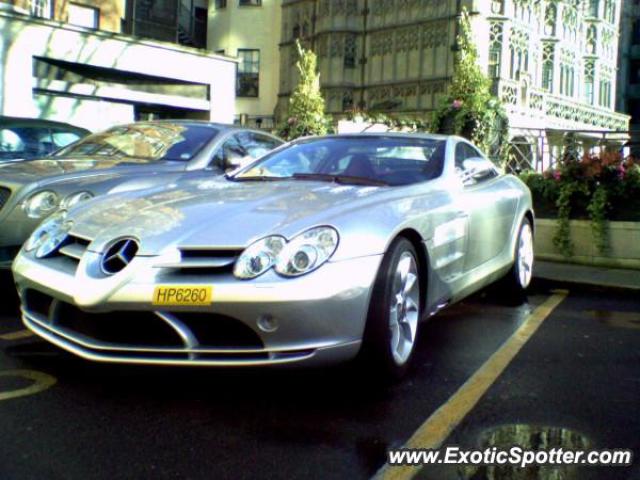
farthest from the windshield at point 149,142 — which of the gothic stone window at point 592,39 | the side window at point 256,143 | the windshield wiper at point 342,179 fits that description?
the gothic stone window at point 592,39

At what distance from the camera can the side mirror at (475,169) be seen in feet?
17.0

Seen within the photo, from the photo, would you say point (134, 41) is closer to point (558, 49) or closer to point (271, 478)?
point (271, 478)

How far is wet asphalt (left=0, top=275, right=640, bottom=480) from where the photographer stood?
2846mm

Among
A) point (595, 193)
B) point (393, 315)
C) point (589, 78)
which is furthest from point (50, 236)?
point (589, 78)

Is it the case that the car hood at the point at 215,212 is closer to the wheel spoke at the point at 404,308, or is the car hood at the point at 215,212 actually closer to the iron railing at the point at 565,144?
the wheel spoke at the point at 404,308

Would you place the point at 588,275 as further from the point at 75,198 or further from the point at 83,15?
the point at 83,15

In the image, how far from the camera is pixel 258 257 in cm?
338

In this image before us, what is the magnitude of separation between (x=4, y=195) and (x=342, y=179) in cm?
248

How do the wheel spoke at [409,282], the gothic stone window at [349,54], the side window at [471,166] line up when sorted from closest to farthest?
the wheel spoke at [409,282] → the side window at [471,166] → the gothic stone window at [349,54]

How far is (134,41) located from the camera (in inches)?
634

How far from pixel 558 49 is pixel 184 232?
33527 mm

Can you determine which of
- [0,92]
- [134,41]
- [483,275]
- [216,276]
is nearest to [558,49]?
[134,41]

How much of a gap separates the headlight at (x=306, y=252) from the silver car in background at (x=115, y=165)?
2523mm

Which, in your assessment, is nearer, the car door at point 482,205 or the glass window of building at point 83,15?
the car door at point 482,205
